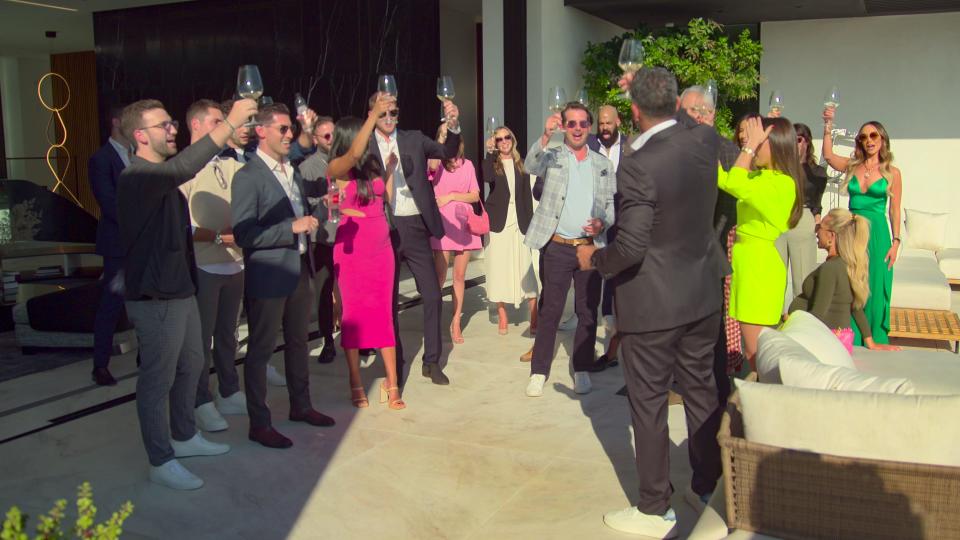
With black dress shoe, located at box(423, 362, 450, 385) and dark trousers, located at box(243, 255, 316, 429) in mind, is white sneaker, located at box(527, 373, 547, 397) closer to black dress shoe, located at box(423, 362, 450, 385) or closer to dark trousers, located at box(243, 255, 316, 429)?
black dress shoe, located at box(423, 362, 450, 385)

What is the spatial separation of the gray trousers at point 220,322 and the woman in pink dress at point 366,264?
2.03 ft

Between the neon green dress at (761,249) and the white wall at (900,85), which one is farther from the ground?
the white wall at (900,85)

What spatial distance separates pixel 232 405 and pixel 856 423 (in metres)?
3.70

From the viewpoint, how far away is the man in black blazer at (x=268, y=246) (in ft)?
15.1

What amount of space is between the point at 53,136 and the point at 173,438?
17.4 metres

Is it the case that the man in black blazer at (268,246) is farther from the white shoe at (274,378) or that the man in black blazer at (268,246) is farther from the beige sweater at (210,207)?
the white shoe at (274,378)

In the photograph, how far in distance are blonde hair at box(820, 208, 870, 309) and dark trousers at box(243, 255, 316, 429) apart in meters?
2.97

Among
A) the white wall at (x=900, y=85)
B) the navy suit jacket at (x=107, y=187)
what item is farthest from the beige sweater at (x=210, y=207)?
the white wall at (x=900, y=85)

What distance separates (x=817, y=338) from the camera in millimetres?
3801

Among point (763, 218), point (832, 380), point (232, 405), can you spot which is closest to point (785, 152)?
point (763, 218)

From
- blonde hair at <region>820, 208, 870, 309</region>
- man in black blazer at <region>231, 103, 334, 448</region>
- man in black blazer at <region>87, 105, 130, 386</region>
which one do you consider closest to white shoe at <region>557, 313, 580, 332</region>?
blonde hair at <region>820, 208, 870, 309</region>

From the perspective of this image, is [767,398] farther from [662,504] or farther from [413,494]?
[413,494]

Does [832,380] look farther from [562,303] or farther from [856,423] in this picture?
[562,303]

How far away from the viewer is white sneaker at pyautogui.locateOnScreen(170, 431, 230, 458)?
15.2 feet
